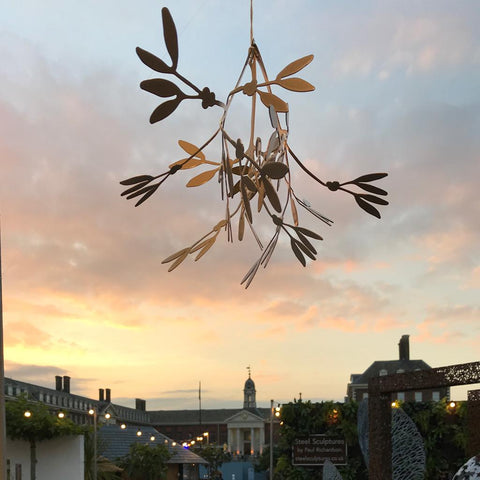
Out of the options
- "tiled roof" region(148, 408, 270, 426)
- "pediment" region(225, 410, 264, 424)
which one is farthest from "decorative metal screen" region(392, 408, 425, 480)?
"tiled roof" region(148, 408, 270, 426)

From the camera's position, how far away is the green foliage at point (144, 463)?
39.8 metres

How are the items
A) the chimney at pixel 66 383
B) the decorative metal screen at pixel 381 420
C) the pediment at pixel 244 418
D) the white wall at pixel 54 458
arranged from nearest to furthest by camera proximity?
the decorative metal screen at pixel 381 420 → the white wall at pixel 54 458 → the chimney at pixel 66 383 → the pediment at pixel 244 418

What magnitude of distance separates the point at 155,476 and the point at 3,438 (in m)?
38.0

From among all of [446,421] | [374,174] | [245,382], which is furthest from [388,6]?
[245,382]

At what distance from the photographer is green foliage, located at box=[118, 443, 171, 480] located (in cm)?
3975

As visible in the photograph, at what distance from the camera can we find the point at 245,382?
15088 centimetres

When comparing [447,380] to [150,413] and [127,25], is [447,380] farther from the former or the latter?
[150,413]

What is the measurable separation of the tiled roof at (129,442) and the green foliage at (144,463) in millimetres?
1342

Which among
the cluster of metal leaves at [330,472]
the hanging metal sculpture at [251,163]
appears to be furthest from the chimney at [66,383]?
the hanging metal sculpture at [251,163]

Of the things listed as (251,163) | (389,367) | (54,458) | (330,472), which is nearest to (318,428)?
(330,472)

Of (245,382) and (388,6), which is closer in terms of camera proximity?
(388,6)

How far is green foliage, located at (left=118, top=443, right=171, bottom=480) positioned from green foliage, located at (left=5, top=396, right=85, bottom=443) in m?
15.4

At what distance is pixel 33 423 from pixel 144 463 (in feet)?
54.6

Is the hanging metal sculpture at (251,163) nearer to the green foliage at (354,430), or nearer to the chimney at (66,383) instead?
the green foliage at (354,430)
